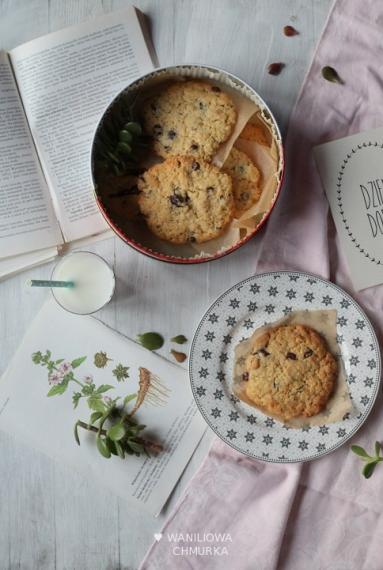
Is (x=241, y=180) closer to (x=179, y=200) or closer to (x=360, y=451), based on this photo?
(x=179, y=200)

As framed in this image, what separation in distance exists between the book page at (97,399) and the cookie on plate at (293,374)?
0.13m

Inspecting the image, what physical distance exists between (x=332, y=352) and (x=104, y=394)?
383 millimetres

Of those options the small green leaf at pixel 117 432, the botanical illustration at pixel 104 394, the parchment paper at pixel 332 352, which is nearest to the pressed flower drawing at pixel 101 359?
the botanical illustration at pixel 104 394

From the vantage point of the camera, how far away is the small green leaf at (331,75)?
109cm

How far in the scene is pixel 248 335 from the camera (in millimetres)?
1073

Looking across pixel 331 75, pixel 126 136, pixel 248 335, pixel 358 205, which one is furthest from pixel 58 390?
pixel 331 75

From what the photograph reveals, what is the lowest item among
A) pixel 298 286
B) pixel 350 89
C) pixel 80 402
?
pixel 80 402

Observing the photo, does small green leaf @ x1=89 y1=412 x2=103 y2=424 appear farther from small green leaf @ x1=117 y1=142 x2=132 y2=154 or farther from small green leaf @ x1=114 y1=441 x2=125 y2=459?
small green leaf @ x1=117 y1=142 x2=132 y2=154

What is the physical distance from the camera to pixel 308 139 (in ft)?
3.59

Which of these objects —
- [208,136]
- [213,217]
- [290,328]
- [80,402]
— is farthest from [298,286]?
[80,402]

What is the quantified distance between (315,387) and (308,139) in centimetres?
41

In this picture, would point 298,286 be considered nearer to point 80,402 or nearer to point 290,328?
point 290,328

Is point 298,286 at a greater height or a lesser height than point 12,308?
greater

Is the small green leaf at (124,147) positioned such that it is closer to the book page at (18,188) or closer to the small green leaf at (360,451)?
the book page at (18,188)
